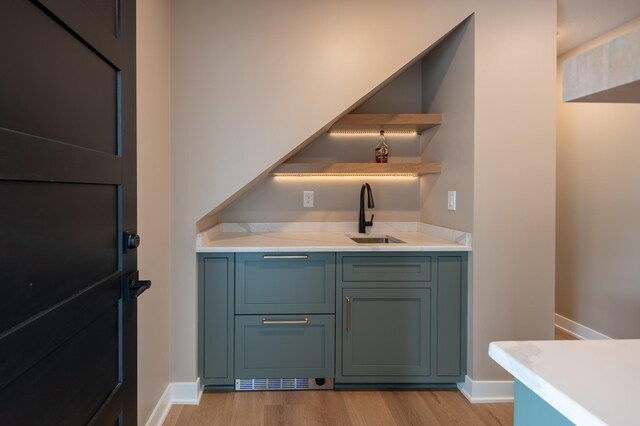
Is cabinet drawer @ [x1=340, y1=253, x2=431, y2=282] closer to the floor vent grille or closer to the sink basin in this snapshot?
the sink basin

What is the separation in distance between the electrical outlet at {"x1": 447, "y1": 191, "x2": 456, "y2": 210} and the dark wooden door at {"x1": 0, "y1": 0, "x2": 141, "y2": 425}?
1823 millimetres

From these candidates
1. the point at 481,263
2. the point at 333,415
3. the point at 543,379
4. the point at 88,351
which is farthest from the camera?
the point at 481,263

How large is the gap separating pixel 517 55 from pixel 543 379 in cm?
207

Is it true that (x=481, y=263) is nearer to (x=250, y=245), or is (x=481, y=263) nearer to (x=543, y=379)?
(x=250, y=245)

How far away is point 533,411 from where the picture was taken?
0.61 meters

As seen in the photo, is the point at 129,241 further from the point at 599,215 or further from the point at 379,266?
the point at 599,215

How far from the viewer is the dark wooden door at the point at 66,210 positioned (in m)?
0.63

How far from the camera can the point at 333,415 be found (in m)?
1.96

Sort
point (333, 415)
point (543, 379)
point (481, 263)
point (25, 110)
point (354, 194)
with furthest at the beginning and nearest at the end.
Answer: point (354, 194) < point (481, 263) < point (333, 415) < point (25, 110) < point (543, 379)

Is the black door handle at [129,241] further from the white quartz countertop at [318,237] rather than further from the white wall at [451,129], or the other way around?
the white wall at [451,129]

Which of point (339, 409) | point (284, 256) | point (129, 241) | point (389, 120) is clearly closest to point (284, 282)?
point (284, 256)

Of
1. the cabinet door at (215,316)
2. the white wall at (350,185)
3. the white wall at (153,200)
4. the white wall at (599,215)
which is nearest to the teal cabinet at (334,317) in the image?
the cabinet door at (215,316)

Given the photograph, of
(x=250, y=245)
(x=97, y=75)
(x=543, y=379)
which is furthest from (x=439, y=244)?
(x=97, y=75)

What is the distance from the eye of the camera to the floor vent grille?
7.13 ft
